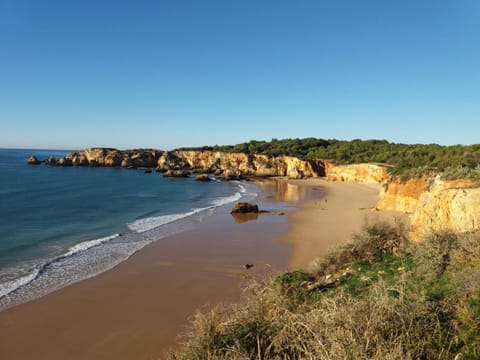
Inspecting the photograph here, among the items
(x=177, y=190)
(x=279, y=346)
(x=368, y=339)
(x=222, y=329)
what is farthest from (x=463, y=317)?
(x=177, y=190)

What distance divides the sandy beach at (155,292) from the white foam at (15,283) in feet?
5.49

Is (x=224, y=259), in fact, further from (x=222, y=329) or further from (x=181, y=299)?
(x=222, y=329)

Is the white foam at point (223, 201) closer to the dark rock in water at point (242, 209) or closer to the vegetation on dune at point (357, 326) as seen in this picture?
the dark rock in water at point (242, 209)

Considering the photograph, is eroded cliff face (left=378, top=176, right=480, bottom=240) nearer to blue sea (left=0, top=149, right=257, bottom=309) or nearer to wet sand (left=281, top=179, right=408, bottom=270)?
wet sand (left=281, top=179, right=408, bottom=270)

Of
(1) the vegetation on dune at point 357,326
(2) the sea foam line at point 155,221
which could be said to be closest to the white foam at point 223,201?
(2) the sea foam line at point 155,221

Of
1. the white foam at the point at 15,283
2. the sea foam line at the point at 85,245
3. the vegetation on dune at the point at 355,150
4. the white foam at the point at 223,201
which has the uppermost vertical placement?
the vegetation on dune at the point at 355,150

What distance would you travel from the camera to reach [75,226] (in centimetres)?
2358

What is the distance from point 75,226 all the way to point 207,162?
2237 inches

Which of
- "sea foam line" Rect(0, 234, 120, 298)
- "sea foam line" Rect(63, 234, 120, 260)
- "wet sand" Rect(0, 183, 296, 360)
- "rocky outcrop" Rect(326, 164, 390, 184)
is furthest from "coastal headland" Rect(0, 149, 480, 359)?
"rocky outcrop" Rect(326, 164, 390, 184)

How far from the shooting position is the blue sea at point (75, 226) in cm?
1466

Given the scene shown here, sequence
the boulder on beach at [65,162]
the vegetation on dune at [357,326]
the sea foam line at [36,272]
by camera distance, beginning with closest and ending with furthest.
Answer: the vegetation on dune at [357,326], the sea foam line at [36,272], the boulder on beach at [65,162]

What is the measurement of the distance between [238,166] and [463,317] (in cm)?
6724

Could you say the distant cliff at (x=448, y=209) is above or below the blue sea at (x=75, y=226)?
above

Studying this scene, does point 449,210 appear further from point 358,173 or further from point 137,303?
point 358,173
